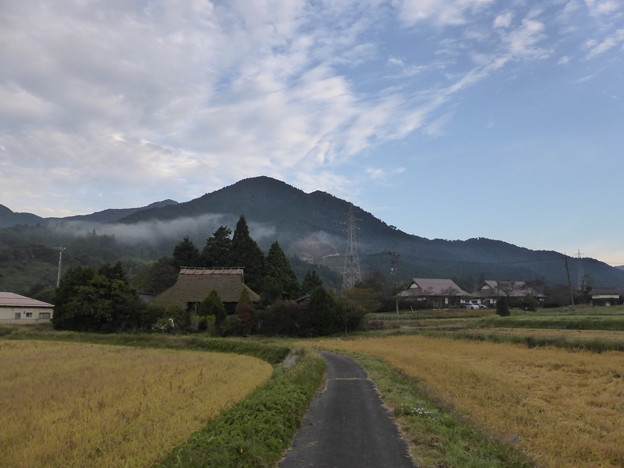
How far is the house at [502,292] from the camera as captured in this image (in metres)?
90.1

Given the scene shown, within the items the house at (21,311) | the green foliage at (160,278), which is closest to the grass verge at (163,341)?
the house at (21,311)

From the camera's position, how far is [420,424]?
9727 mm

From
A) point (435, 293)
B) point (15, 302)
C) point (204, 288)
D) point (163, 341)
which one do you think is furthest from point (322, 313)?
point (435, 293)

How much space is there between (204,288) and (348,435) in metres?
44.1

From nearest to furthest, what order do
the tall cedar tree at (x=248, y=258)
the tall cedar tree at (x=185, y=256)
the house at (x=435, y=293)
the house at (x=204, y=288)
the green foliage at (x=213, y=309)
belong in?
the green foliage at (x=213, y=309) < the house at (x=204, y=288) < the tall cedar tree at (x=248, y=258) < the tall cedar tree at (x=185, y=256) < the house at (x=435, y=293)

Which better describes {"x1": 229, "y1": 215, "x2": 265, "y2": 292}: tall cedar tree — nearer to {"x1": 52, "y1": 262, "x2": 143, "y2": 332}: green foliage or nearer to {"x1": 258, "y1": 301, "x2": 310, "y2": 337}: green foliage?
{"x1": 258, "y1": 301, "x2": 310, "y2": 337}: green foliage

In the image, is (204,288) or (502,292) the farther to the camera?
(502,292)

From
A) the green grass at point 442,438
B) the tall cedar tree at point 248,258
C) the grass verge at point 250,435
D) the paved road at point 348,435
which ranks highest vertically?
the tall cedar tree at point 248,258

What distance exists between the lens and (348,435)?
9.42 metres

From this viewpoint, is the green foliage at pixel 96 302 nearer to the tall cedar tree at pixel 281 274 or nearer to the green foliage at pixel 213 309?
the green foliage at pixel 213 309

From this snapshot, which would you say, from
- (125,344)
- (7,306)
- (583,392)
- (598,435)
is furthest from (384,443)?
(7,306)

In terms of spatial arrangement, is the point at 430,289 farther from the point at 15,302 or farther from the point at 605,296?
the point at 15,302

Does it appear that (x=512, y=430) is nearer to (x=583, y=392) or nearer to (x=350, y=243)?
(x=583, y=392)

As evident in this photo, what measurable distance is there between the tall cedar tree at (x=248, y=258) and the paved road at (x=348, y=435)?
4466cm
